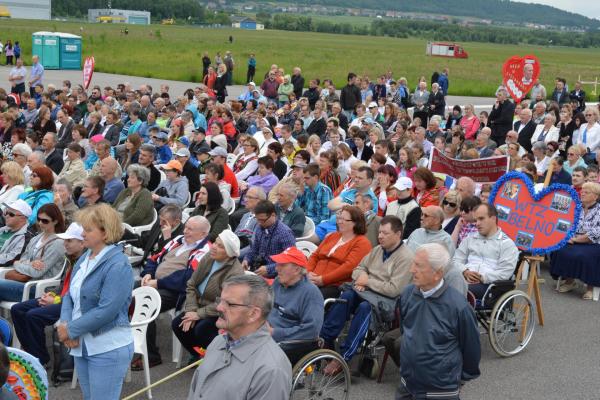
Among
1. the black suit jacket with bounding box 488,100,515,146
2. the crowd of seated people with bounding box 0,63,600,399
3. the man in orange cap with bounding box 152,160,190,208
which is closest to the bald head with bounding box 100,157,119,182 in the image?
the crowd of seated people with bounding box 0,63,600,399

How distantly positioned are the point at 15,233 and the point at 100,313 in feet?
11.4

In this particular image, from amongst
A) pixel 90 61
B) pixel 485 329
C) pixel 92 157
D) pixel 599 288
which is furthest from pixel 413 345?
pixel 90 61

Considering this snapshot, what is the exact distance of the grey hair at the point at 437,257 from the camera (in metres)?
5.18

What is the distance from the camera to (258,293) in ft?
12.8

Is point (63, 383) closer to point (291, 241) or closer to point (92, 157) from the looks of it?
point (291, 241)

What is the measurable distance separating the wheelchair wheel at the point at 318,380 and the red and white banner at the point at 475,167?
5059mm

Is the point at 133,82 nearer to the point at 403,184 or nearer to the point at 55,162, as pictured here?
the point at 55,162

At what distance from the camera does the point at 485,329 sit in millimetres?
7938

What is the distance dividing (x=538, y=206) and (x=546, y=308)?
140cm

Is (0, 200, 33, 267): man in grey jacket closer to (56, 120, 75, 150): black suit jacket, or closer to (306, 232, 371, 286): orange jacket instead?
(306, 232, 371, 286): orange jacket

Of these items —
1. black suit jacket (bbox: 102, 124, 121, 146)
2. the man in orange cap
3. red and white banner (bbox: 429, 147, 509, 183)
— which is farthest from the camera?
black suit jacket (bbox: 102, 124, 121, 146)

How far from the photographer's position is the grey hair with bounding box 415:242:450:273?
5.18 meters

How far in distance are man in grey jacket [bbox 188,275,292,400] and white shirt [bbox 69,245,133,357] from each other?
4.49 ft

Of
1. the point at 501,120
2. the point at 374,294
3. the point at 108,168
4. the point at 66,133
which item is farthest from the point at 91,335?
the point at 501,120
